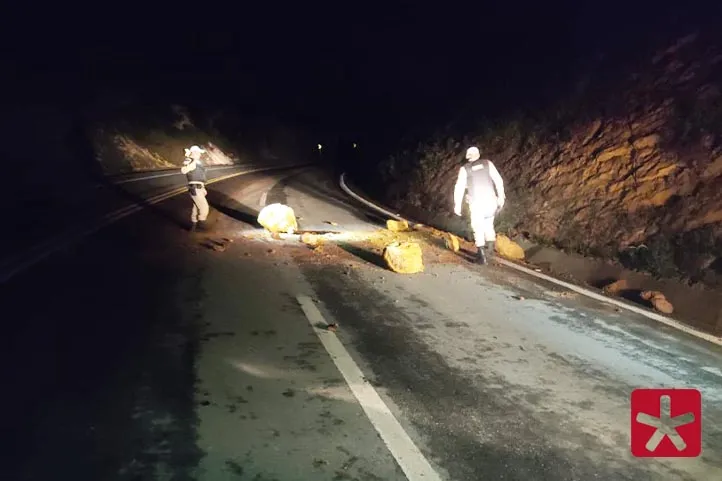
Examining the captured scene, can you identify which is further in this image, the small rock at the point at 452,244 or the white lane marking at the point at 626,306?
the small rock at the point at 452,244

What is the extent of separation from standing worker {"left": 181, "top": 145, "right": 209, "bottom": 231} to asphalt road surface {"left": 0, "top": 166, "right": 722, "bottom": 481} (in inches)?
153

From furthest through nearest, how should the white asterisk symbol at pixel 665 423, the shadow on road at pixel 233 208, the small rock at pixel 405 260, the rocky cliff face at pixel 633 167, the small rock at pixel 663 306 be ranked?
the shadow on road at pixel 233 208 < the rocky cliff face at pixel 633 167 < the small rock at pixel 405 260 < the small rock at pixel 663 306 < the white asterisk symbol at pixel 665 423

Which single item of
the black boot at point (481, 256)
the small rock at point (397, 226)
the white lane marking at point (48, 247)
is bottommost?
Answer: the white lane marking at point (48, 247)

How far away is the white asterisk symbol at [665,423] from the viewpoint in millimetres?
4379

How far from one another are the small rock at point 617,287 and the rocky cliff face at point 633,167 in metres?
0.39

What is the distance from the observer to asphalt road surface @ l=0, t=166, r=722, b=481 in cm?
402

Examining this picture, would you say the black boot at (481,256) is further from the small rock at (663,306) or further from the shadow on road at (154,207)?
the shadow on road at (154,207)

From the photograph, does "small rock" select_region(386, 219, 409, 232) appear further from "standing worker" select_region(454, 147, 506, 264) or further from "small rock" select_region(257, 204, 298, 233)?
"standing worker" select_region(454, 147, 506, 264)

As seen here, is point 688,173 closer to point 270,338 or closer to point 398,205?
point 270,338

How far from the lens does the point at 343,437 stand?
170 inches

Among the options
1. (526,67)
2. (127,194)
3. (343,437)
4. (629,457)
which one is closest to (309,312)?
(343,437)

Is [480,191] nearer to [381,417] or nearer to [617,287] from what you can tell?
[617,287]

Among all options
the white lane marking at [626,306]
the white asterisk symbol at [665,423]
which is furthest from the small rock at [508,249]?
the white asterisk symbol at [665,423]

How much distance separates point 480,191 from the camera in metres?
10.4
